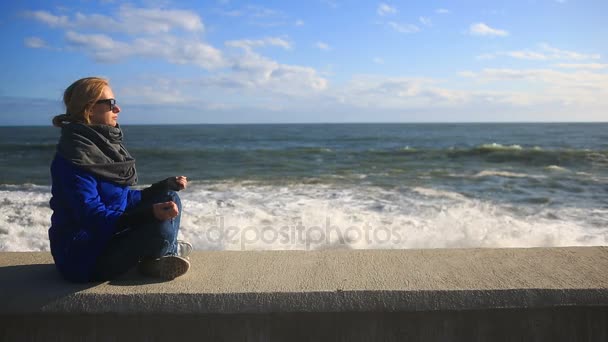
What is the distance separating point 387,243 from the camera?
5605 mm

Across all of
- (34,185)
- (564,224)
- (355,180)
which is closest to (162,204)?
(564,224)

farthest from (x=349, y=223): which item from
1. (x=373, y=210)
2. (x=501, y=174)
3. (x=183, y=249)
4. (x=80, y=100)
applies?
(x=501, y=174)

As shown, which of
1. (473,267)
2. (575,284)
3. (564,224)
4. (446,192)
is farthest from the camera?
(446,192)

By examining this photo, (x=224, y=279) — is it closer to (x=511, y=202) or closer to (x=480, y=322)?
(x=480, y=322)

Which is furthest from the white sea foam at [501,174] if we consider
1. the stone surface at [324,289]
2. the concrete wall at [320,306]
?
the concrete wall at [320,306]

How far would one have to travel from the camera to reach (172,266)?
7.69 ft

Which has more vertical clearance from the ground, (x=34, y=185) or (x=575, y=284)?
(x=575, y=284)

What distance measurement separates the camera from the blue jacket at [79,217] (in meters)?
2.21

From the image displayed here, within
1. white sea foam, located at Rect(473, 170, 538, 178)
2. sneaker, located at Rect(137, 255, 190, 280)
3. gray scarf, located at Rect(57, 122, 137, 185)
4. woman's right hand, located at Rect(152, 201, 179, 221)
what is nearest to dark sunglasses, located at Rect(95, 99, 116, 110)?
gray scarf, located at Rect(57, 122, 137, 185)

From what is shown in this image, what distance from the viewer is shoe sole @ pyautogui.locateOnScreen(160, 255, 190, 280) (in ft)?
7.61

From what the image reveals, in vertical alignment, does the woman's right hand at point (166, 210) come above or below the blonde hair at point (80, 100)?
below

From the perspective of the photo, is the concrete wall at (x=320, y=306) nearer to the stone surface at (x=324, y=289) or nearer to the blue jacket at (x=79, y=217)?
the stone surface at (x=324, y=289)

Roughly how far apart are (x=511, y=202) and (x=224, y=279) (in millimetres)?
7499

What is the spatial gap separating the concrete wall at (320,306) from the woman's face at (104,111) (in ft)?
2.55
